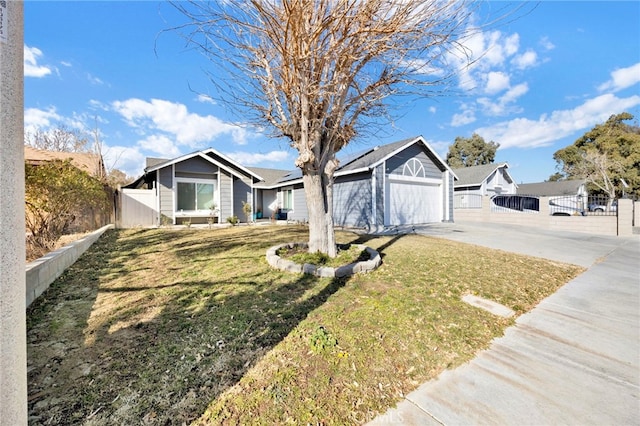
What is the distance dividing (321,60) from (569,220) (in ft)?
48.8

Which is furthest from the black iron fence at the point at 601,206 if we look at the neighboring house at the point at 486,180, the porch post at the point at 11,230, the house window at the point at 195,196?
the house window at the point at 195,196

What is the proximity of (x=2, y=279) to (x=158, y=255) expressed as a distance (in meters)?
6.07

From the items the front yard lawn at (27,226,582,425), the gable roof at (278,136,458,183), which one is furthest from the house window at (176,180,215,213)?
the front yard lawn at (27,226,582,425)

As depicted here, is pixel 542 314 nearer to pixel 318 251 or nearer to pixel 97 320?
pixel 318 251

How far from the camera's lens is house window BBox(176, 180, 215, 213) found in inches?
539

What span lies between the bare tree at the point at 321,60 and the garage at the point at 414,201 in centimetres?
808

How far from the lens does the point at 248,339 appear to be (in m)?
2.75

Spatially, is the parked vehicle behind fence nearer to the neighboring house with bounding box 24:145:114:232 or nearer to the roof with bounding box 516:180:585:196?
the roof with bounding box 516:180:585:196

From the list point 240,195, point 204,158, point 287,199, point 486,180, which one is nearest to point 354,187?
point 287,199

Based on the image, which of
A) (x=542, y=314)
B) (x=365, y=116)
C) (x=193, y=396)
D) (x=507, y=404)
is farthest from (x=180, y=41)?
(x=542, y=314)

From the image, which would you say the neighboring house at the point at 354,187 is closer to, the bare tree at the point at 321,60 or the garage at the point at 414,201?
the garage at the point at 414,201

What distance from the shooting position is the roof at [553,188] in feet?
94.3

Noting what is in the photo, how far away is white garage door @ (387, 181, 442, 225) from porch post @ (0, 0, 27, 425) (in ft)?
41.8

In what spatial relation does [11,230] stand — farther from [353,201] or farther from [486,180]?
[486,180]
